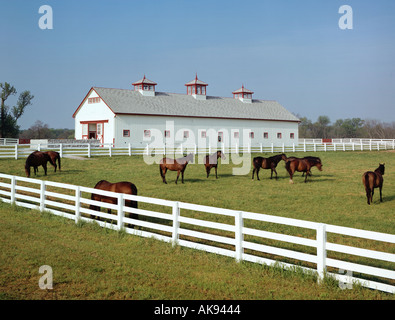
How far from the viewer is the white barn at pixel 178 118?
41500 millimetres

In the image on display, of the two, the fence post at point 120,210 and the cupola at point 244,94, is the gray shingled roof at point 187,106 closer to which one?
the cupola at point 244,94

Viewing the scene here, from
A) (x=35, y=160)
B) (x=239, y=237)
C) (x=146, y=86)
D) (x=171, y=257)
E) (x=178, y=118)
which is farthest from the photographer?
(x=146, y=86)

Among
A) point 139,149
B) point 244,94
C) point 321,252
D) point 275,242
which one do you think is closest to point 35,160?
point 139,149

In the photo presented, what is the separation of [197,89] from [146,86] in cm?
730

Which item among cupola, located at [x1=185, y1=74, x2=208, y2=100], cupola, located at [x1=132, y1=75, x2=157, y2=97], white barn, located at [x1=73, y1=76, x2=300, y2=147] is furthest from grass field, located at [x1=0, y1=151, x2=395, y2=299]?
cupola, located at [x1=185, y1=74, x2=208, y2=100]

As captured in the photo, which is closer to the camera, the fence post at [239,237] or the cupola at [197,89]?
the fence post at [239,237]

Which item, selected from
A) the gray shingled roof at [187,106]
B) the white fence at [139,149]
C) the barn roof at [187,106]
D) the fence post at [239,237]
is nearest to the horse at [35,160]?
the white fence at [139,149]

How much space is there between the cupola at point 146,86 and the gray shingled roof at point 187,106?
24.3 inches

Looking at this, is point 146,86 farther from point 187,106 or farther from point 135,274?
point 135,274

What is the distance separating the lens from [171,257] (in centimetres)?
788

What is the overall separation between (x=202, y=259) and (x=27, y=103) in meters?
60.5
